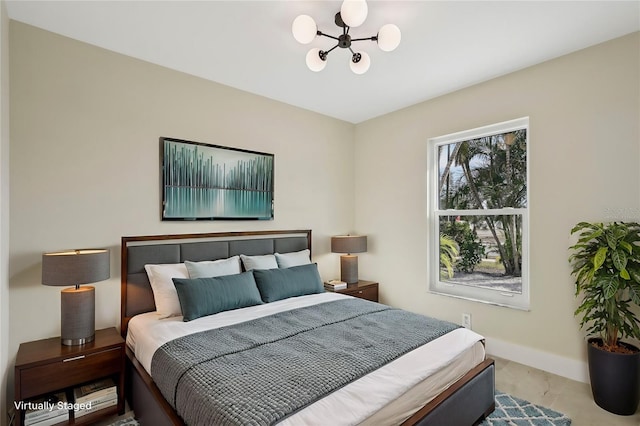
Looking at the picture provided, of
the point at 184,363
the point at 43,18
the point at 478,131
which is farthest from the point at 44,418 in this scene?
the point at 478,131

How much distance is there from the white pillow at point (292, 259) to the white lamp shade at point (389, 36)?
2162mm

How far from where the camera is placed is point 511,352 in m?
3.00

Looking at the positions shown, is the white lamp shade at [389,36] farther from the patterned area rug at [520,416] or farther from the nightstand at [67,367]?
the nightstand at [67,367]

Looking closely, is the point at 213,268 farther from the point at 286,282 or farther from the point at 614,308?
the point at 614,308

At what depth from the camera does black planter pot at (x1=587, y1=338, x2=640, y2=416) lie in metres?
2.14

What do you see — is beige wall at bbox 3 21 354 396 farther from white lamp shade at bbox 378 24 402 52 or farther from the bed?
white lamp shade at bbox 378 24 402 52

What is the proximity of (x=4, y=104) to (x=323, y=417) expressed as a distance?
8.56 ft

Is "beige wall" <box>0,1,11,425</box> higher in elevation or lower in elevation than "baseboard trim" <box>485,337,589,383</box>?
higher

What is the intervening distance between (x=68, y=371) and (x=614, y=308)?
11.7 ft

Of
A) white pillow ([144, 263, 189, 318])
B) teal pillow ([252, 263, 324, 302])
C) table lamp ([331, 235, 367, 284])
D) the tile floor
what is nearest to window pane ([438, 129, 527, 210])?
table lamp ([331, 235, 367, 284])

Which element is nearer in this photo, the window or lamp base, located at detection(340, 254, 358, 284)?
the window

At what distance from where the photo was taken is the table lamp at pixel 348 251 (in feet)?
12.9

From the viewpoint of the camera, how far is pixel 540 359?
9.21 feet

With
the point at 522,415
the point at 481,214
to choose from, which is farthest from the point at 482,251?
the point at 522,415
